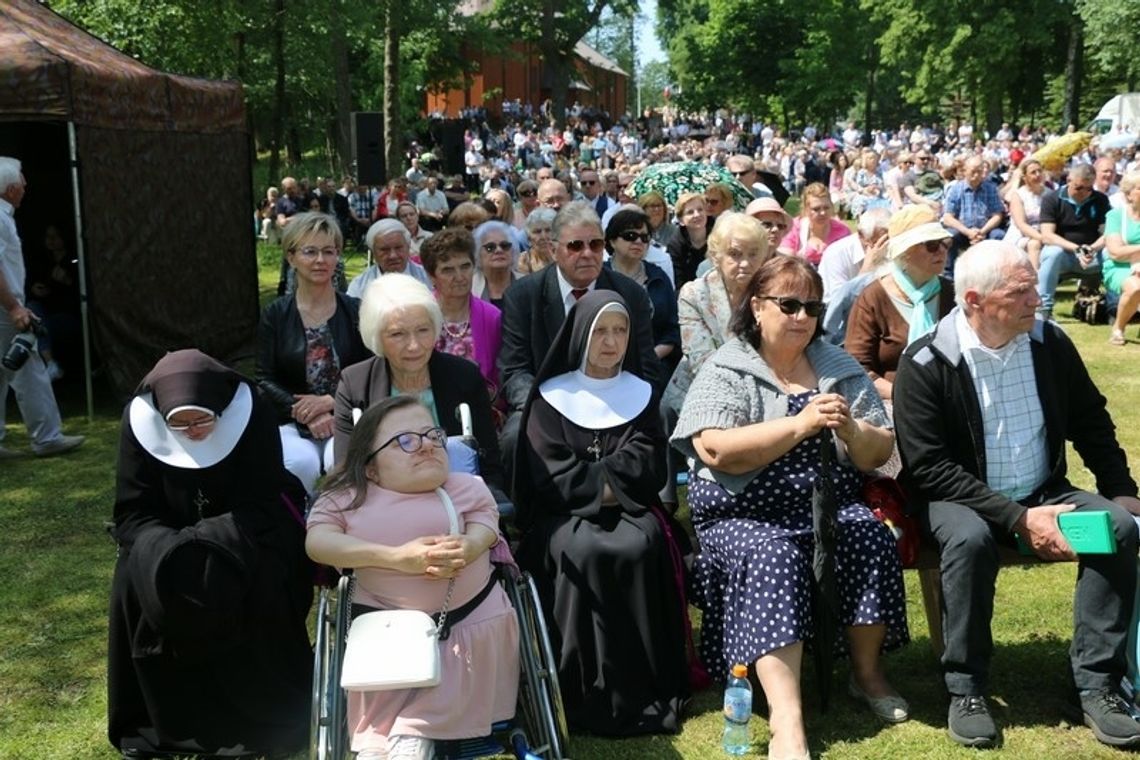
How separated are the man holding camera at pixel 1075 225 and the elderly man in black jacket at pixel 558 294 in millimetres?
7431

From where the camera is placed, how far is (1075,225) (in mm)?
11672

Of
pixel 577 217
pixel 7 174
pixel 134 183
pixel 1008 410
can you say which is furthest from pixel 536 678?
pixel 134 183

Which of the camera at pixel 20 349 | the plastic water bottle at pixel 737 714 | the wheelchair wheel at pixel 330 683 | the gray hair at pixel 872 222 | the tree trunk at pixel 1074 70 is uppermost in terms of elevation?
the tree trunk at pixel 1074 70

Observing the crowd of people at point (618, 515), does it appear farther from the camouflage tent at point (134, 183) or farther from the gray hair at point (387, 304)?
the camouflage tent at point (134, 183)

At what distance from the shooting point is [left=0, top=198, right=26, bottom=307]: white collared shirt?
7203 mm

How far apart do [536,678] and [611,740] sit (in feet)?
1.73

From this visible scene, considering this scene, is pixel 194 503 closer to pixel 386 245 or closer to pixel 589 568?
pixel 589 568

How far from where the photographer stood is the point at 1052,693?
4.13m

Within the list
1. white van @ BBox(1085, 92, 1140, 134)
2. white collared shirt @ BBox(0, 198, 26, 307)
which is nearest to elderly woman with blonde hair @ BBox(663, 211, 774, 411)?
white collared shirt @ BBox(0, 198, 26, 307)

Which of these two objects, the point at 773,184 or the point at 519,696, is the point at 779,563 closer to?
the point at 519,696

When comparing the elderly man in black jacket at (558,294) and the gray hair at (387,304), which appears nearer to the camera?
the gray hair at (387,304)

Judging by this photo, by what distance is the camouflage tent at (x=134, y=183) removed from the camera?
7906 mm

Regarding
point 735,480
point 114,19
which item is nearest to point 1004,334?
point 735,480

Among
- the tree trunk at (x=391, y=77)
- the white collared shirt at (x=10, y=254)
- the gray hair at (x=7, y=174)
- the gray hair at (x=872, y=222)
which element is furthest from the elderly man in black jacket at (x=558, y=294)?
the tree trunk at (x=391, y=77)
